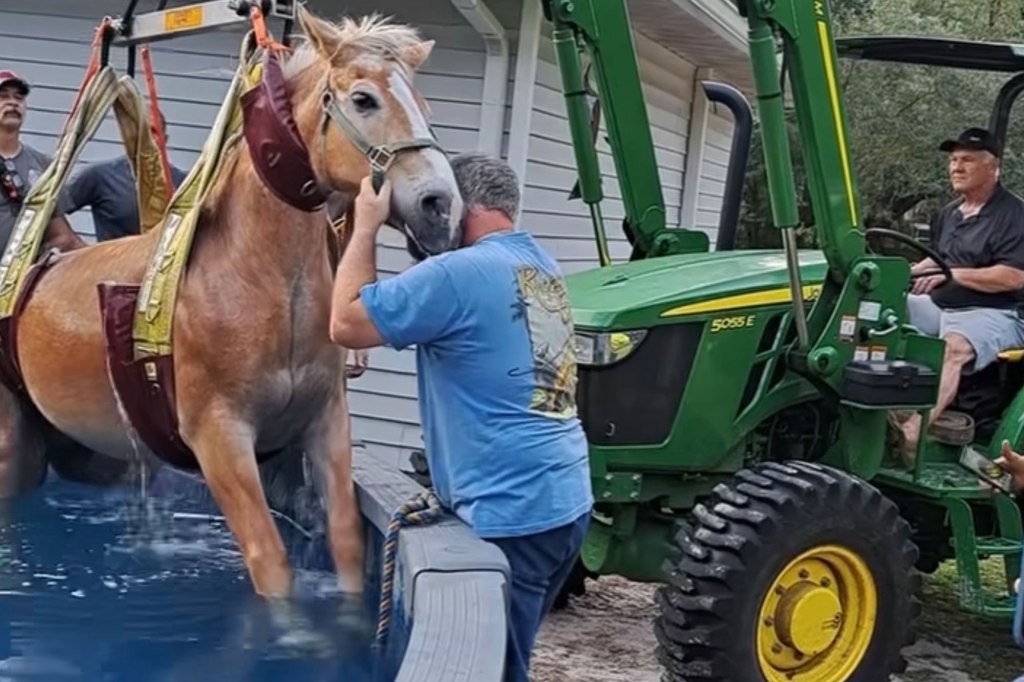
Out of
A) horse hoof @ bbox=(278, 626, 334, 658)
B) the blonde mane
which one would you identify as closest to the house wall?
the blonde mane

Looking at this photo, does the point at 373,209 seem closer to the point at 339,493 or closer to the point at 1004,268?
the point at 339,493

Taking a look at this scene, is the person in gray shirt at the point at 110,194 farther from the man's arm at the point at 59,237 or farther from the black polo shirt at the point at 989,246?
the black polo shirt at the point at 989,246

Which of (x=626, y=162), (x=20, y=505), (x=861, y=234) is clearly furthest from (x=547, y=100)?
(x=20, y=505)

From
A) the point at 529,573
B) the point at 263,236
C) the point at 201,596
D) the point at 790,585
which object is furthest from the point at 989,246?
the point at 201,596

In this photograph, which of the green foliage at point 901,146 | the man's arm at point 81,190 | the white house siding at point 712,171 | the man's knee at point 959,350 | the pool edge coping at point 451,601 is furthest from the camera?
the white house siding at point 712,171

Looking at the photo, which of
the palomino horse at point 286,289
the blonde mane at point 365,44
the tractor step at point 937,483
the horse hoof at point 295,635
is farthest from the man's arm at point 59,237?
the tractor step at point 937,483

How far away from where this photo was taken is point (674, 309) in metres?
4.17

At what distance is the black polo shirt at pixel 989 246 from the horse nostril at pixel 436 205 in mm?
2764

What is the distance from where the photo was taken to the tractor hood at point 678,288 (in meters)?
4.17

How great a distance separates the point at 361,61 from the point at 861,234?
6.44ft

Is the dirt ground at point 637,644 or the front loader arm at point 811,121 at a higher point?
Result: the front loader arm at point 811,121

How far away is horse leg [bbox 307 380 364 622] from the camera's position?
3309mm

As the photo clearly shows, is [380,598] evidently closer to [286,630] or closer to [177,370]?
[286,630]

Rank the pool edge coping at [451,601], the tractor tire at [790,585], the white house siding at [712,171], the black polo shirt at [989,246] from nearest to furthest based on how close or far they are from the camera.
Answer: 1. the pool edge coping at [451,601]
2. the tractor tire at [790,585]
3. the black polo shirt at [989,246]
4. the white house siding at [712,171]
